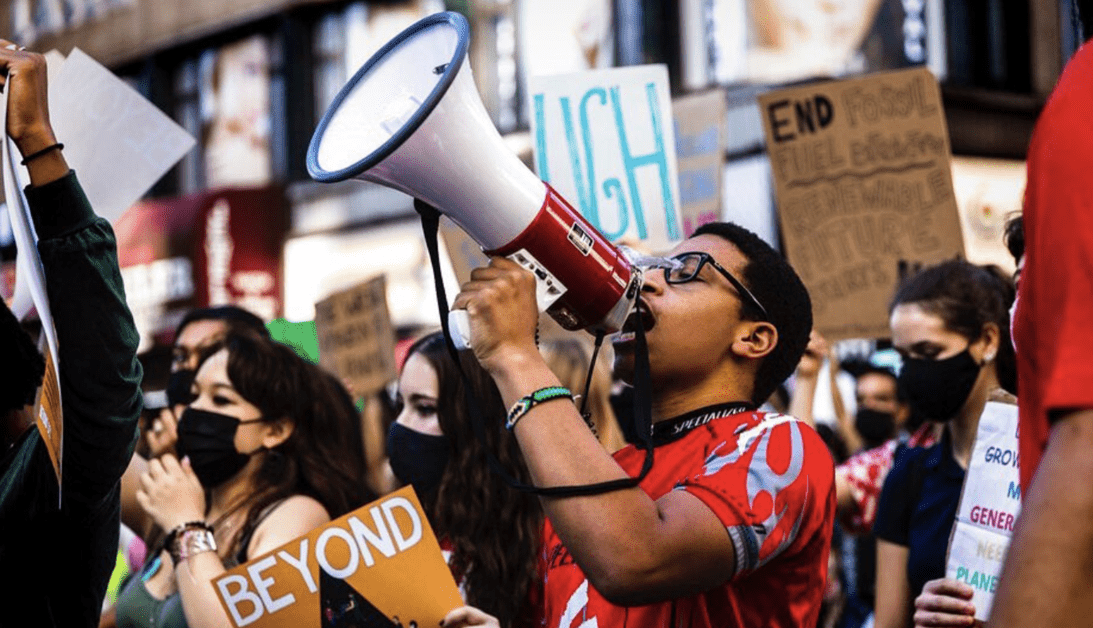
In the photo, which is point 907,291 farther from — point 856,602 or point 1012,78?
point 1012,78

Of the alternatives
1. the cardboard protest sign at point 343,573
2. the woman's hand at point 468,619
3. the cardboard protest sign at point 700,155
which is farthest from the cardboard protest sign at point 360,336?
the woman's hand at point 468,619

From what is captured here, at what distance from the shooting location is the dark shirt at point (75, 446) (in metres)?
2.18

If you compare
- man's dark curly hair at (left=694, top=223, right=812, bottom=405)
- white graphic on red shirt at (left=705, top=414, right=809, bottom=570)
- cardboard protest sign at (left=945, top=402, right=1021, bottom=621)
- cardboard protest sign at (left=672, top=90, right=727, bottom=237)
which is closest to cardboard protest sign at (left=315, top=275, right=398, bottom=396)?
cardboard protest sign at (left=672, top=90, right=727, bottom=237)

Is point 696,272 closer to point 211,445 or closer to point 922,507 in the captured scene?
point 922,507

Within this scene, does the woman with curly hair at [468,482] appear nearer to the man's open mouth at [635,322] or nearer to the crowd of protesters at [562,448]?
the crowd of protesters at [562,448]

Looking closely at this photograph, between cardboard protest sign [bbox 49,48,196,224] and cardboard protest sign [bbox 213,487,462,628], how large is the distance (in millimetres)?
957

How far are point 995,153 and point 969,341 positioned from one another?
10171 millimetres

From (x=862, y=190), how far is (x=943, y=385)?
1404 millimetres

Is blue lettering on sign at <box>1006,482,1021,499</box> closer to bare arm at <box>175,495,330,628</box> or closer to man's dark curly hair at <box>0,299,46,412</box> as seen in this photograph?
bare arm at <box>175,495,330,628</box>

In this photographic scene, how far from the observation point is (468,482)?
3.57 m

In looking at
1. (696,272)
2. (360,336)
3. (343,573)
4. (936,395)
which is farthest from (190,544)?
(360,336)

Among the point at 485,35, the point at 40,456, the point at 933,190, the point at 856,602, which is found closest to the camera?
the point at 40,456

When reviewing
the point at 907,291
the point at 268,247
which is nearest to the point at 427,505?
the point at 907,291

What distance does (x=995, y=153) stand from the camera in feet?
44.1
